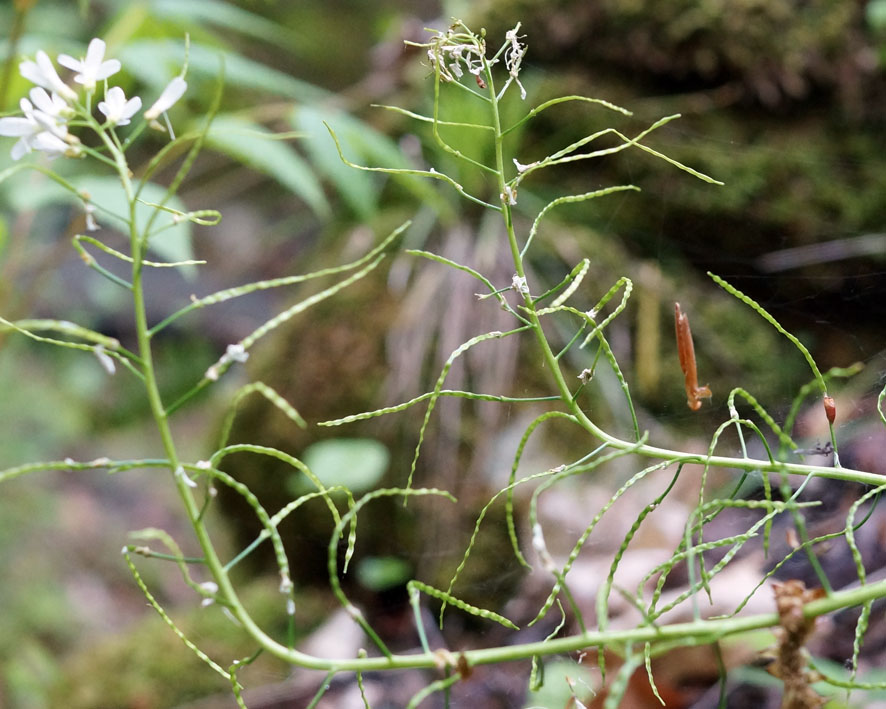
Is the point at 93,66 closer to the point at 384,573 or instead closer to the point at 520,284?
the point at 520,284

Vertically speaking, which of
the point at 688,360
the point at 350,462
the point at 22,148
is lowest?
the point at 350,462

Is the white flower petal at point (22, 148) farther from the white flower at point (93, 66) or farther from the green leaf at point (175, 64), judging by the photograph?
the green leaf at point (175, 64)

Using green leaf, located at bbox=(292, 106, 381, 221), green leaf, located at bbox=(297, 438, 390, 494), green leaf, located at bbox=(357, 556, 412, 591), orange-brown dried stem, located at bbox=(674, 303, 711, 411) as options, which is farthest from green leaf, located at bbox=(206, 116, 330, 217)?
orange-brown dried stem, located at bbox=(674, 303, 711, 411)

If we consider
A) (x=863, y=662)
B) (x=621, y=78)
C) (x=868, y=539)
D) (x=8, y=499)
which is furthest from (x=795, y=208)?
(x=8, y=499)

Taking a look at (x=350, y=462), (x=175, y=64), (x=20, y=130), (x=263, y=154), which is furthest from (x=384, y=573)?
(x=20, y=130)

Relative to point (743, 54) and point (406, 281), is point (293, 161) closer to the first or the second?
point (406, 281)

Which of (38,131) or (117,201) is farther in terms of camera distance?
(117,201)

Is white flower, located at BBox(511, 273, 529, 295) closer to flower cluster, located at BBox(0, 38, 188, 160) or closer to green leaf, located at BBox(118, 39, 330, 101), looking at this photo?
flower cluster, located at BBox(0, 38, 188, 160)
